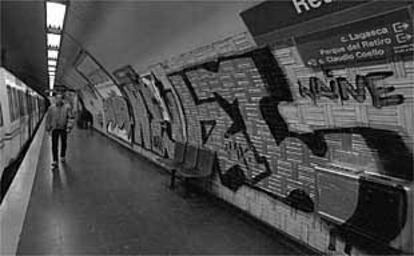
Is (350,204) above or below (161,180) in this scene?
above

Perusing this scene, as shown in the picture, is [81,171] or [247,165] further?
[81,171]

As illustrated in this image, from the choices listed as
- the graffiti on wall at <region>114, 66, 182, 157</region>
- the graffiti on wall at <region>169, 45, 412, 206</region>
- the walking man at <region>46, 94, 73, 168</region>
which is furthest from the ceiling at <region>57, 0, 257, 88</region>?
the walking man at <region>46, 94, 73, 168</region>

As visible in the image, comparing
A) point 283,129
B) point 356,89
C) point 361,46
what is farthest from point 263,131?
point 361,46

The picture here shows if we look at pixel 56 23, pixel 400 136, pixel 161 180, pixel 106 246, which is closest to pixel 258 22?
pixel 400 136

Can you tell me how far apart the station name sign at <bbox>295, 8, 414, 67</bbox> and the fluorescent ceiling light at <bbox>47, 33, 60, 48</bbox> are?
25.1 ft

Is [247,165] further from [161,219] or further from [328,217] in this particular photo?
[328,217]

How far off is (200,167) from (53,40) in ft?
19.9

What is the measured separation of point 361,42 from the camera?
3.00 meters

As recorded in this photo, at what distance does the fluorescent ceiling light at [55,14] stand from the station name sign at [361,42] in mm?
4628

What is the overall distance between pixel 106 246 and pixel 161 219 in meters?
1.13

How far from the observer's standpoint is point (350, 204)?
3494mm

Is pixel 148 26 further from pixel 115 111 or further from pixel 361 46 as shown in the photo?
pixel 115 111

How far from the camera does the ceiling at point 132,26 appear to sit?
4477 mm

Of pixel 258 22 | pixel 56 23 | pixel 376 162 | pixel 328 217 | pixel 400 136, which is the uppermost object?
pixel 56 23
